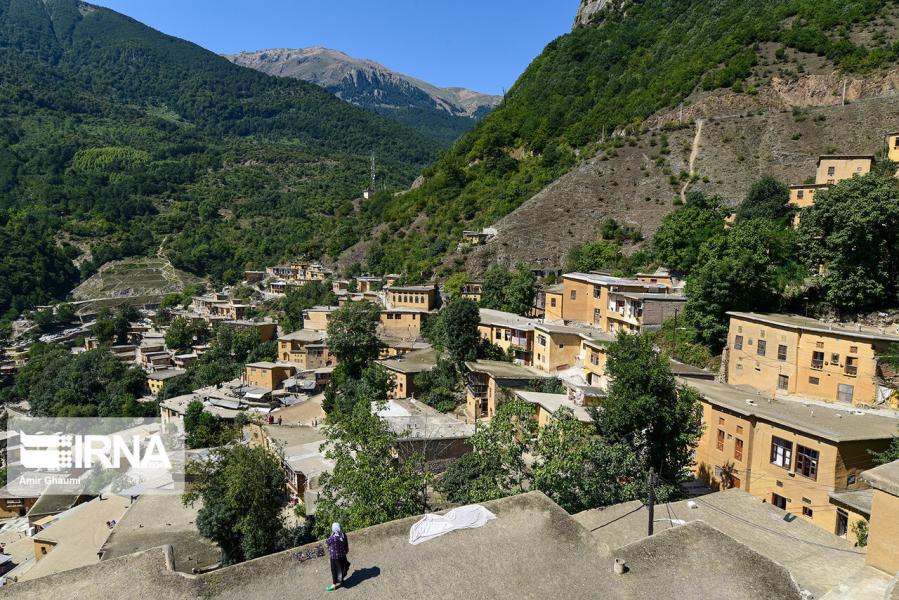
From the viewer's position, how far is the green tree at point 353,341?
32.6 m

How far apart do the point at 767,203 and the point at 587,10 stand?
61.1 m

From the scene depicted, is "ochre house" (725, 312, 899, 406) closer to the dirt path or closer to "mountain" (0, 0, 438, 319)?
the dirt path

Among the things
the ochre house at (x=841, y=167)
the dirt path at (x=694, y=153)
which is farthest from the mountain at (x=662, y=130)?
the ochre house at (x=841, y=167)

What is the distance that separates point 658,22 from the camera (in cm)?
7100

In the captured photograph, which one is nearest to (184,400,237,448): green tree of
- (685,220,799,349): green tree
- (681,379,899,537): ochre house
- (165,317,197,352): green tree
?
(165,317,197,352): green tree

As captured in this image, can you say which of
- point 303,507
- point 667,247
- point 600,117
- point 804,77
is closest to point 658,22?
point 600,117

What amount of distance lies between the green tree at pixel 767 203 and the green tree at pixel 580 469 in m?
23.5

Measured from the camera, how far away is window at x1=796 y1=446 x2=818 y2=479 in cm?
1427

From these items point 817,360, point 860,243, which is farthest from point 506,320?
point 860,243

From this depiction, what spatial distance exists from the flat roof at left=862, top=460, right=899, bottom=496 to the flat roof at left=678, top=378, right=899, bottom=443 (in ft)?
25.2

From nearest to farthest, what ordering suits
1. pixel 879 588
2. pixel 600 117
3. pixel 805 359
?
pixel 879 588
pixel 805 359
pixel 600 117

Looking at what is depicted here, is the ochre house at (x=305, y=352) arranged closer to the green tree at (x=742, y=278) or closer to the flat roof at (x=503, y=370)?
the flat roof at (x=503, y=370)

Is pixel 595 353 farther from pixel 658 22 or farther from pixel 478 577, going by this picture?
pixel 658 22

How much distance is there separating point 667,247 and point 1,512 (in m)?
43.5
